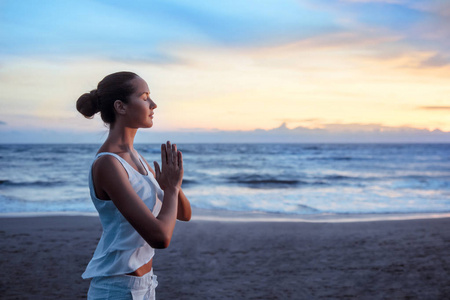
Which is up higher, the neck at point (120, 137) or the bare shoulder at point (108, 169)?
the neck at point (120, 137)

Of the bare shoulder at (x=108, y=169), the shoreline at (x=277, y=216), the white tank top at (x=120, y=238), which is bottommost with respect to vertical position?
the shoreline at (x=277, y=216)

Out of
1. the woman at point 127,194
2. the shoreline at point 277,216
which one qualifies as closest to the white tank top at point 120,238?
the woman at point 127,194

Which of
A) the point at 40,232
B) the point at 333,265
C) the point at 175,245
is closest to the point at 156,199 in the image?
the point at 333,265

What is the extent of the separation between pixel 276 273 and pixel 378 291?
4.18 ft

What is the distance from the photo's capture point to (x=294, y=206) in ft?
39.0

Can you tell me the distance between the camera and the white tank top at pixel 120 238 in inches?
60.6

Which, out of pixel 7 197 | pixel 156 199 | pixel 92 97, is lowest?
pixel 7 197

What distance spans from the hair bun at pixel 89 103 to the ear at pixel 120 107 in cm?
15

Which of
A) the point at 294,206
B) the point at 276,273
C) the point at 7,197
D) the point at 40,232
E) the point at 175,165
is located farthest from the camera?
the point at 7,197

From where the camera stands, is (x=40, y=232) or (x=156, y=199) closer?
(x=156, y=199)

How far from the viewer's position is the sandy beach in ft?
15.7

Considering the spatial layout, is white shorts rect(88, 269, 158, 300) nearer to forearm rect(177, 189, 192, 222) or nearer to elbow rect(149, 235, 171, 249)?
elbow rect(149, 235, 171, 249)

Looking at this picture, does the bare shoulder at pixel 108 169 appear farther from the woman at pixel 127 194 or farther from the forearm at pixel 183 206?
the forearm at pixel 183 206

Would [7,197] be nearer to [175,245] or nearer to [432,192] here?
[175,245]
